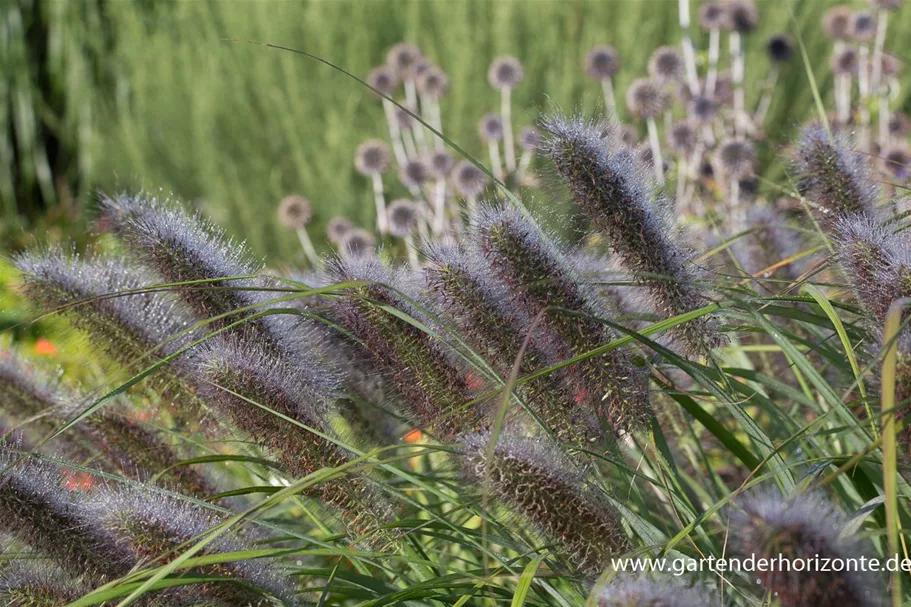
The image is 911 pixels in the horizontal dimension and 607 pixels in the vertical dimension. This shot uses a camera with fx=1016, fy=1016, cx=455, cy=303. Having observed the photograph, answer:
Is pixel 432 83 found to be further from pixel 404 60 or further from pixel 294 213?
pixel 294 213

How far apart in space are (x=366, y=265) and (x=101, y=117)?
21.9ft

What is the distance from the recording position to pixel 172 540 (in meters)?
1.35

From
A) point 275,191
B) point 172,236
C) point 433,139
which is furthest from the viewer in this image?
point 275,191

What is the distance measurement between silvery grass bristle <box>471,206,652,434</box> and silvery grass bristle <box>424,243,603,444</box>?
23mm

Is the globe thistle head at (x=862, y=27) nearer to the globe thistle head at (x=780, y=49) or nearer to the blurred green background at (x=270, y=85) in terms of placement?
the globe thistle head at (x=780, y=49)

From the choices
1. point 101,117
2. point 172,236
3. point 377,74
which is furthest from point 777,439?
point 101,117

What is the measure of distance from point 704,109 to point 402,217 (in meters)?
1.42

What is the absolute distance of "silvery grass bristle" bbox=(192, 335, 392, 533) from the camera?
146 centimetres

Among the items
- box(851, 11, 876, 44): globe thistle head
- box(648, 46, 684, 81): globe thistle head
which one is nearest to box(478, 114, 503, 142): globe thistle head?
box(648, 46, 684, 81): globe thistle head

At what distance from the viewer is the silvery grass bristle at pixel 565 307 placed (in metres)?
1.47

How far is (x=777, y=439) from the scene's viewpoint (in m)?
2.18

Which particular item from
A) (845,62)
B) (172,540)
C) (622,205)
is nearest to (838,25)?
(845,62)

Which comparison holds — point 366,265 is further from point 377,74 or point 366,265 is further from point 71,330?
point 377,74

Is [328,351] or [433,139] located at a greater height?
[328,351]
